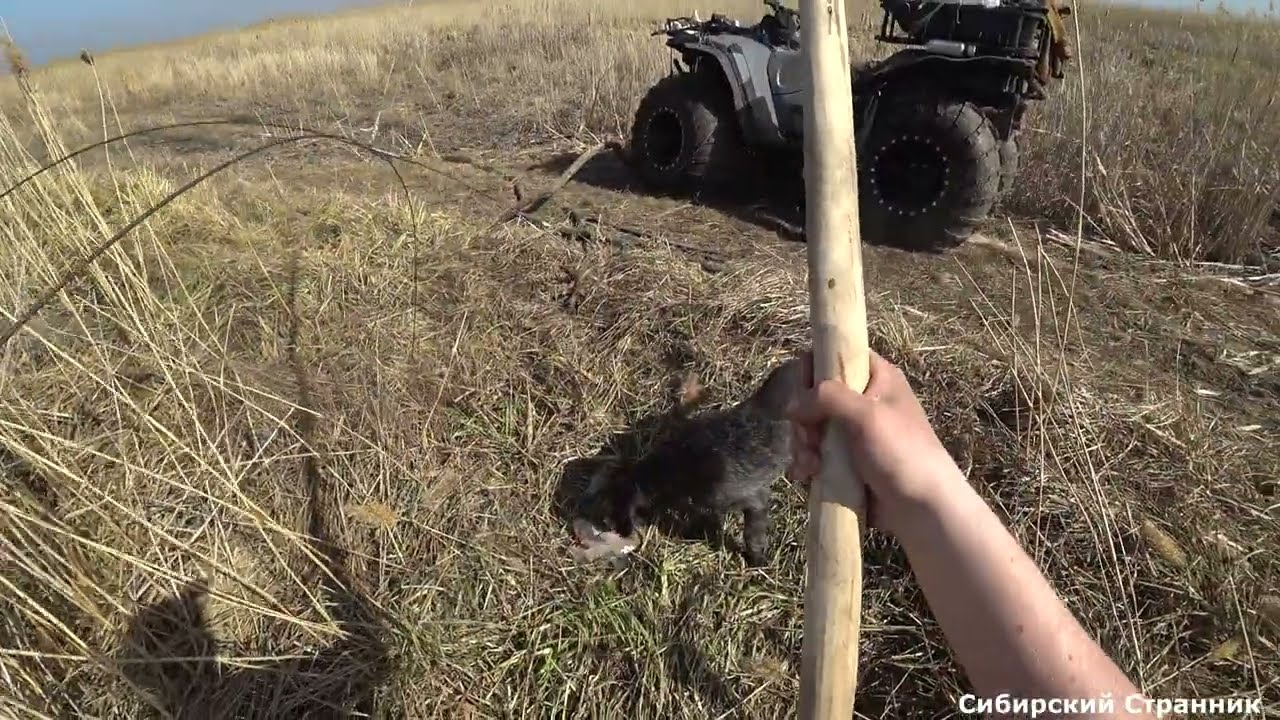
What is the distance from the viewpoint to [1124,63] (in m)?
6.26

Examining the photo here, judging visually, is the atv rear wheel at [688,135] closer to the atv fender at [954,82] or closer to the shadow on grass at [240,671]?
the atv fender at [954,82]

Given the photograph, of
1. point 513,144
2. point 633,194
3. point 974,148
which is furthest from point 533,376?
point 513,144

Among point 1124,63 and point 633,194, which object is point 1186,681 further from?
point 1124,63

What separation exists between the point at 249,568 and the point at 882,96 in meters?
4.22

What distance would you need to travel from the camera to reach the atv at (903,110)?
4168 mm

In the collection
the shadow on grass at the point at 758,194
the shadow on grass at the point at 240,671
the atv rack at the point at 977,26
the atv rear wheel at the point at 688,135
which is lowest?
the shadow on grass at the point at 240,671

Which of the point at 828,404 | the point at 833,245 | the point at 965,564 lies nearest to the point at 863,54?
the point at 833,245

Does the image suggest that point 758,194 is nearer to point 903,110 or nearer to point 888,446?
→ point 903,110

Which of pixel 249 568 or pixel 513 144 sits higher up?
pixel 513 144

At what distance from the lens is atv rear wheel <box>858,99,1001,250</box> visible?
421 cm

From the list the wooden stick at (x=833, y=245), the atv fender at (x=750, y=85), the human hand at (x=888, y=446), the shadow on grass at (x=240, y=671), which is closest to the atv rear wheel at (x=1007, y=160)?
the atv fender at (x=750, y=85)

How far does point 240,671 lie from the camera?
240 centimetres

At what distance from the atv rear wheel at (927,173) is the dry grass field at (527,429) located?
21 cm

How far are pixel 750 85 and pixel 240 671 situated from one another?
4317 mm
